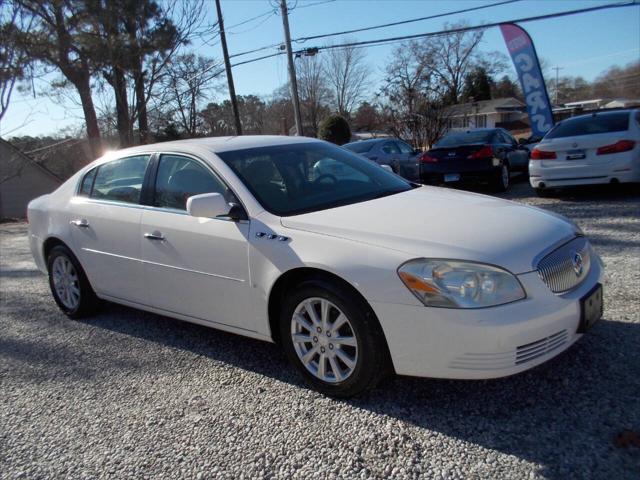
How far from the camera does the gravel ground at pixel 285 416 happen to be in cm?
254

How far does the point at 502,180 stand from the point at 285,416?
8913mm

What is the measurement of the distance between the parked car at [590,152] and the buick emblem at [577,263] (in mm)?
5966

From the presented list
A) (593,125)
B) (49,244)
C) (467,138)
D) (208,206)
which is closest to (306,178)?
(208,206)

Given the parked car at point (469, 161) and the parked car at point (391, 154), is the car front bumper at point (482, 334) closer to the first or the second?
the parked car at point (469, 161)

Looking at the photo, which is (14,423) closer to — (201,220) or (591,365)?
(201,220)

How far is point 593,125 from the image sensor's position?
8.92 m

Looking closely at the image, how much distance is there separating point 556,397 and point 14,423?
320 centimetres

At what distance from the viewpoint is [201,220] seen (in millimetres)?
3680

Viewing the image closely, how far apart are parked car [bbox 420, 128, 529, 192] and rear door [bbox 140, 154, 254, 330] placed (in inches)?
304

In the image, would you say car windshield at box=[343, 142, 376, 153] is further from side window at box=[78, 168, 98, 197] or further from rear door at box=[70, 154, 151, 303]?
rear door at box=[70, 154, 151, 303]

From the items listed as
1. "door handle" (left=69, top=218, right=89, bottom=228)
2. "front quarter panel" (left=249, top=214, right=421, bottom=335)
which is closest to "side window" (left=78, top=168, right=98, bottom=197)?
"door handle" (left=69, top=218, right=89, bottom=228)

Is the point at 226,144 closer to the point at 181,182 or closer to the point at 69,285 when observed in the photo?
the point at 181,182

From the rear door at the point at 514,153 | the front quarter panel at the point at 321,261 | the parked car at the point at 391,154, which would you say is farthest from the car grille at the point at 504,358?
the parked car at the point at 391,154

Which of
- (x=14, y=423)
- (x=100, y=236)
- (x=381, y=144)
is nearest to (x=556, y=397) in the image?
(x=14, y=423)
